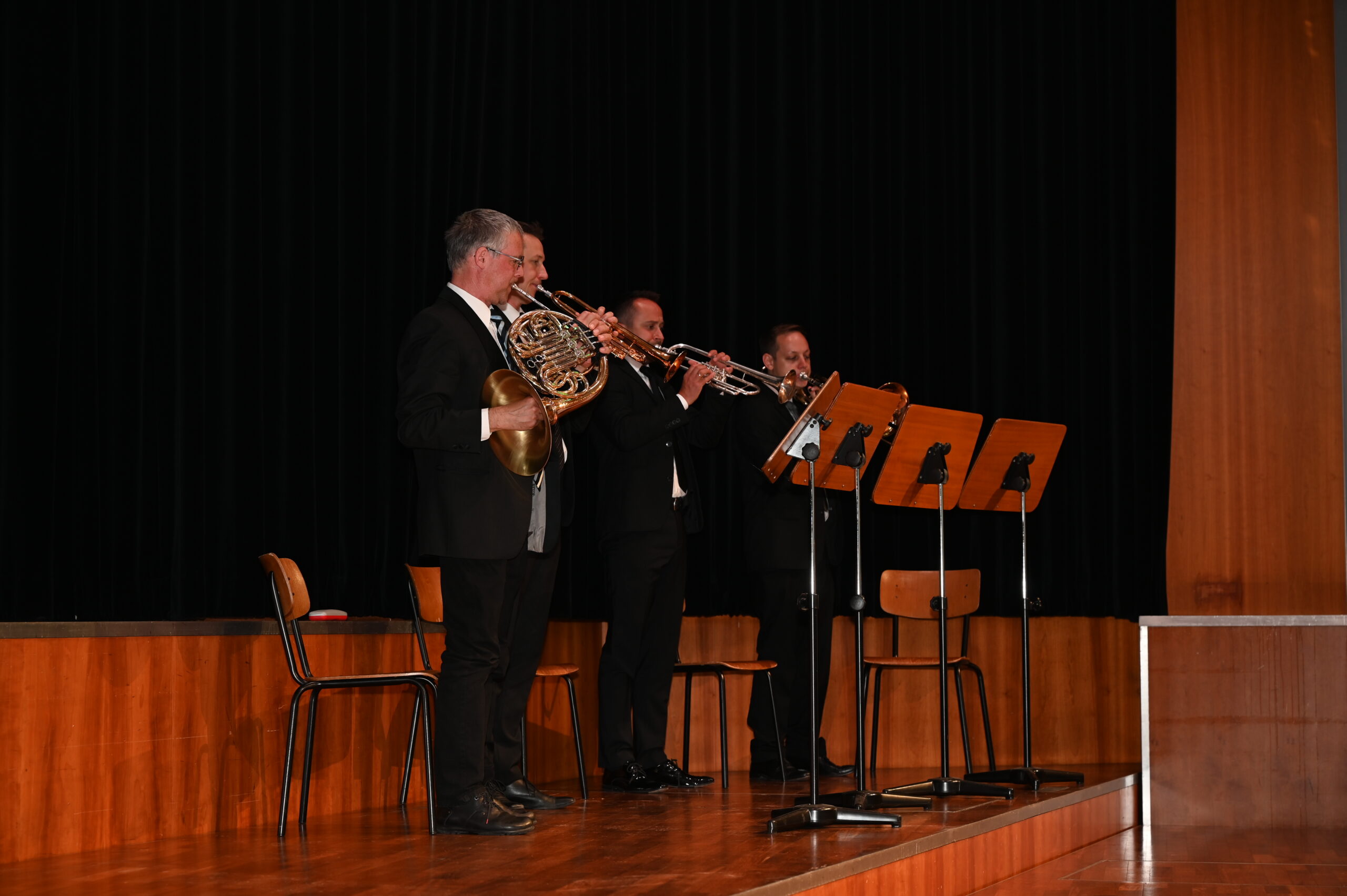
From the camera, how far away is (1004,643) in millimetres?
6031

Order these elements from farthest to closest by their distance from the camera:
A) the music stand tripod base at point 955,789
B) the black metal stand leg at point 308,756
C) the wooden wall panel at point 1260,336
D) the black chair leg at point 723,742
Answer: the wooden wall panel at point 1260,336 → the black chair leg at point 723,742 → the music stand tripod base at point 955,789 → the black metal stand leg at point 308,756

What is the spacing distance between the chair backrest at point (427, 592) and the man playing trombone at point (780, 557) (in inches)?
48.6

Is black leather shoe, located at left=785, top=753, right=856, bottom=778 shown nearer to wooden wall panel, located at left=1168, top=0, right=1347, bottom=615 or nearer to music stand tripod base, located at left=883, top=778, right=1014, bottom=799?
music stand tripod base, located at left=883, top=778, right=1014, bottom=799

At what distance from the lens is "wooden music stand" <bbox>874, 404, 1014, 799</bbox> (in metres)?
4.21

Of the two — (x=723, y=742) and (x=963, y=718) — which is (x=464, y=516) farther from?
(x=963, y=718)

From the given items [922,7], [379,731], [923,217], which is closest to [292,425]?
[379,731]

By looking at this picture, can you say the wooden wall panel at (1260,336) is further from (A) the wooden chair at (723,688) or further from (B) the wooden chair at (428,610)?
(B) the wooden chair at (428,610)

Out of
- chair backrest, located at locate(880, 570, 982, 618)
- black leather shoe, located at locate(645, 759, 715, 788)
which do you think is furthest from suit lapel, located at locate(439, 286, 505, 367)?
chair backrest, located at locate(880, 570, 982, 618)

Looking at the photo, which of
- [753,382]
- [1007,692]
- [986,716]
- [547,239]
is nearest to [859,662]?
[753,382]

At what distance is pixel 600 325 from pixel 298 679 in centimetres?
128

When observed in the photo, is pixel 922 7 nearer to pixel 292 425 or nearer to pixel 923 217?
pixel 923 217

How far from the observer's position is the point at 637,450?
4.66m

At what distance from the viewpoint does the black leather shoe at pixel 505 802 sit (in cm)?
369

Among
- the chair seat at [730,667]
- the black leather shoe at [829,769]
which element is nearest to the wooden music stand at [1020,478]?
the black leather shoe at [829,769]
